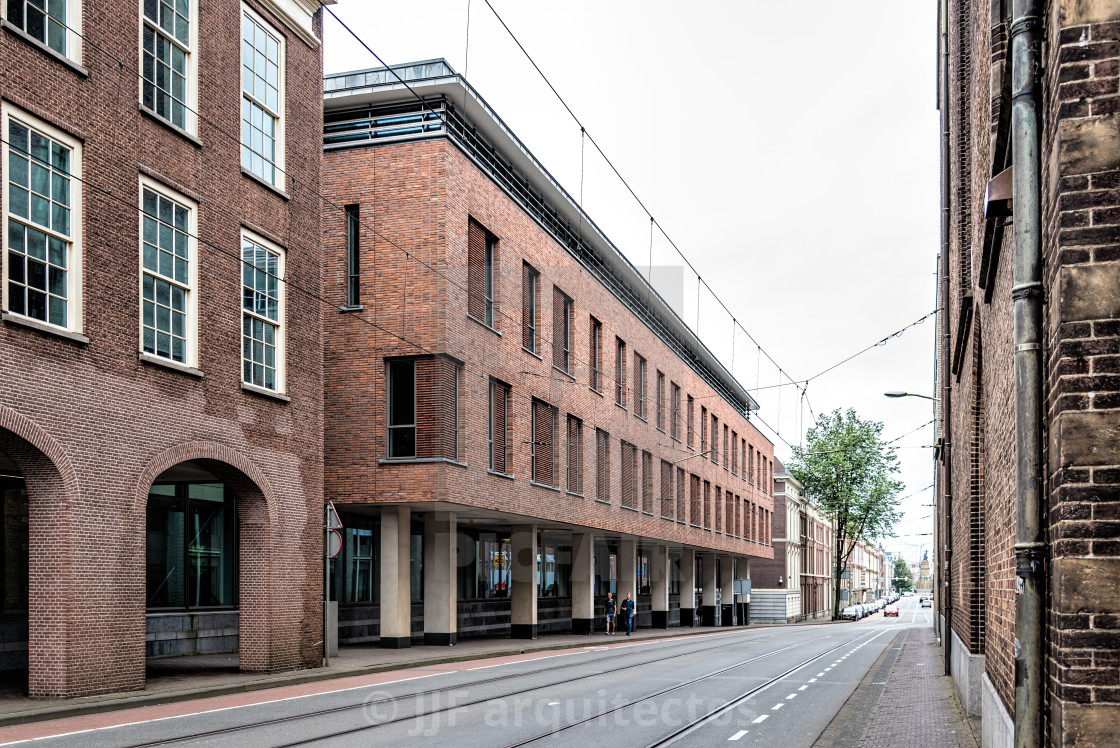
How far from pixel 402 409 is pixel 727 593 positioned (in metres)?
44.7

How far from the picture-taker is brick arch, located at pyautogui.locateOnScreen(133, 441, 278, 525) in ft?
53.7

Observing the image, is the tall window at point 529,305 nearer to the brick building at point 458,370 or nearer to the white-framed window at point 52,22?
the brick building at point 458,370

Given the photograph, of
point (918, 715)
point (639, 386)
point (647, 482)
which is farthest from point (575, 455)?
point (918, 715)

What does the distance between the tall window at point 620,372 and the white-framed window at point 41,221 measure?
87.4 feet

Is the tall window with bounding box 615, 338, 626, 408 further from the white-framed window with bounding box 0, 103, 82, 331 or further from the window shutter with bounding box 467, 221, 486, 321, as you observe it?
the white-framed window with bounding box 0, 103, 82, 331

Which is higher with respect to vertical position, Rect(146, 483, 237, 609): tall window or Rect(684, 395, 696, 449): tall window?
Rect(684, 395, 696, 449): tall window

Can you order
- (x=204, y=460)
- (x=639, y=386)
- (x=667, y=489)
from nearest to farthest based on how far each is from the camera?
(x=204, y=460) → (x=639, y=386) → (x=667, y=489)

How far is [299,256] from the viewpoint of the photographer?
2089cm

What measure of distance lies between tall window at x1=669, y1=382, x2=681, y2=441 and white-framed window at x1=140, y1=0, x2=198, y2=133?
32943 mm

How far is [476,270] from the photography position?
28.4 metres

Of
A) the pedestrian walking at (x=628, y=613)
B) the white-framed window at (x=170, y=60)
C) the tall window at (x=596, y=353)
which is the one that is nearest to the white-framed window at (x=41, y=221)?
the white-framed window at (x=170, y=60)

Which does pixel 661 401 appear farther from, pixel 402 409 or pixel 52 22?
pixel 52 22

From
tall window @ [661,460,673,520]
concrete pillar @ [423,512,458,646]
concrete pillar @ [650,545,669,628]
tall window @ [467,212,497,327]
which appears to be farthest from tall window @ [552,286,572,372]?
concrete pillar @ [650,545,669,628]

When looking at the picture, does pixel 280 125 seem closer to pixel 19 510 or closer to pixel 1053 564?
pixel 19 510
